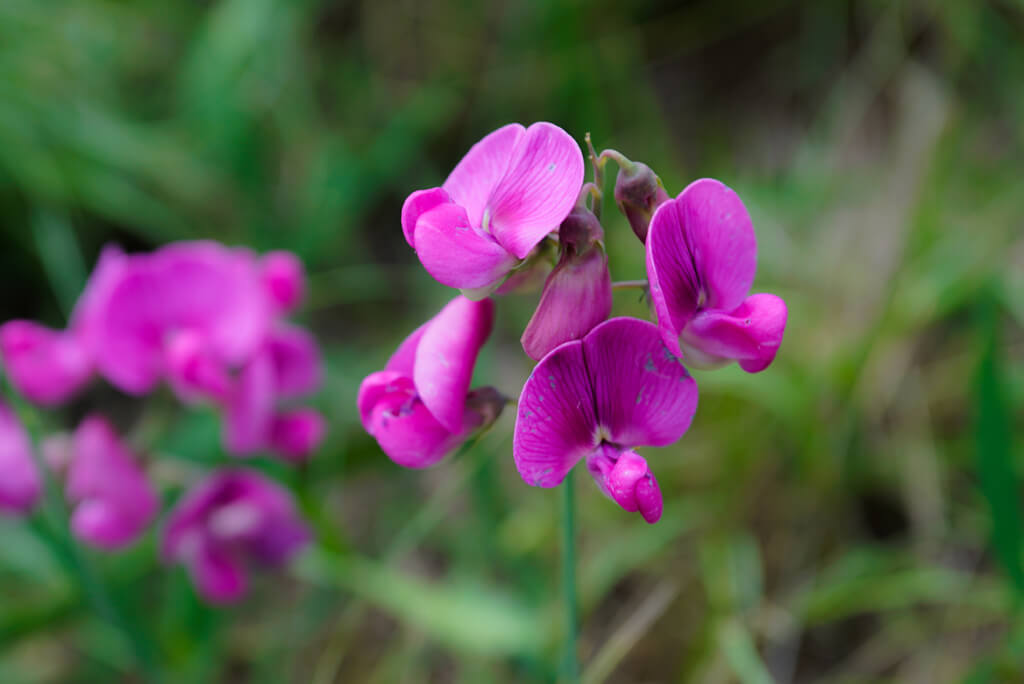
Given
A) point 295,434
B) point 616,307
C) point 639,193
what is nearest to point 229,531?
point 295,434

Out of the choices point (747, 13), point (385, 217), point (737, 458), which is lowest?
point (737, 458)

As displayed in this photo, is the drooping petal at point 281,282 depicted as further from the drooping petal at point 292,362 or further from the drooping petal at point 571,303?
the drooping petal at point 571,303

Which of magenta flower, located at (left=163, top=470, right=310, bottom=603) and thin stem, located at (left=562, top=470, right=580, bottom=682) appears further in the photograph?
magenta flower, located at (left=163, top=470, right=310, bottom=603)

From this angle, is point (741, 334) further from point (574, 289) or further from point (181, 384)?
point (181, 384)

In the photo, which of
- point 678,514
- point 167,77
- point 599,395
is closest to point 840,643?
point 678,514

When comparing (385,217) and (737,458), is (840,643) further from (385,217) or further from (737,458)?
(385,217)

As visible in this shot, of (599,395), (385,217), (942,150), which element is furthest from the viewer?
Result: (385,217)

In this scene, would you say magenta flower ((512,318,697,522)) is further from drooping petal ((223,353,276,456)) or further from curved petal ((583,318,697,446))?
drooping petal ((223,353,276,456))

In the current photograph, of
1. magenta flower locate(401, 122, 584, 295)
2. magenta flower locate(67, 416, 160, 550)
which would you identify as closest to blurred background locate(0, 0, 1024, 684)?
magenta flower locate(67, 416, 160, 550)
